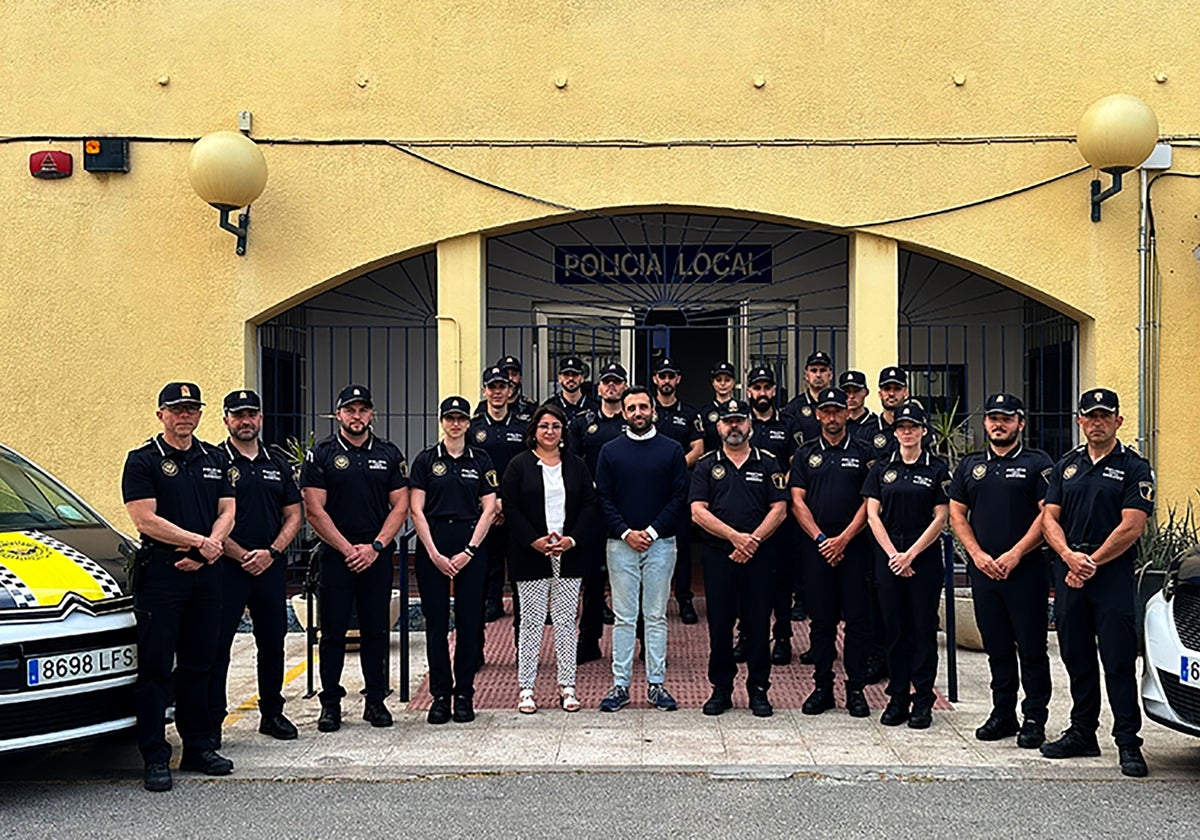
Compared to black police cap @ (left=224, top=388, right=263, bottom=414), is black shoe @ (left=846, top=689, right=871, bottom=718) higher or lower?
lower

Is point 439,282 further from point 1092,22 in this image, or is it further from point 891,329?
point 1092,22

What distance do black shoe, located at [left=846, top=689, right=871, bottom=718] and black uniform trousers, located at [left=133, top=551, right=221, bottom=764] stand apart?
3.61 m

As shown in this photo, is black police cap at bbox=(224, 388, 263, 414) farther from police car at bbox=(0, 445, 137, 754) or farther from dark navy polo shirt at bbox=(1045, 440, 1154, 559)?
dark navy polo shirt at bbox=(1045, 440, 1154, 559)

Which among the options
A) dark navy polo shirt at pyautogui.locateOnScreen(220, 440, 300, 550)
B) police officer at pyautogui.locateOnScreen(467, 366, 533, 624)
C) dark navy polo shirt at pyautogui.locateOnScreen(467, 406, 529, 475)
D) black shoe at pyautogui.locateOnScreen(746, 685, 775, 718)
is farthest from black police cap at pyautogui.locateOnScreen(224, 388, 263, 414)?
black shoe at pyautogui.locateOnScreen(746, 685, 775, 718)

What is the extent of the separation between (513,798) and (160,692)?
1.80 m

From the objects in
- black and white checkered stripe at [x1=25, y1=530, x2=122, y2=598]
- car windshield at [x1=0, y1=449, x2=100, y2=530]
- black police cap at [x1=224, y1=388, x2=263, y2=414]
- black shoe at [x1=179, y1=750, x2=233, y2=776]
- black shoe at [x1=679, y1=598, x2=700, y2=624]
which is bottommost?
black shoe at [x1=179, y1=750, x2=233, y2=776]

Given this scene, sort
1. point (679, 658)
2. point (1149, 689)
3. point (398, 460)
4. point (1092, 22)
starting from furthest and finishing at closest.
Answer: point (1092, 22), point (679, 658), point (398, 460), point (1149, 689)

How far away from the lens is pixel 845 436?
828cm

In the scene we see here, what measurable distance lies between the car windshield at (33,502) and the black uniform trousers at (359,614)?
1350 millimetres

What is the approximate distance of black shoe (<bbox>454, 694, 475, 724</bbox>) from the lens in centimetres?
788

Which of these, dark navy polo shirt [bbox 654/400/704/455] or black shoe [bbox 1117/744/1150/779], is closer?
black shoe [bbox 1117/744/1150/779]

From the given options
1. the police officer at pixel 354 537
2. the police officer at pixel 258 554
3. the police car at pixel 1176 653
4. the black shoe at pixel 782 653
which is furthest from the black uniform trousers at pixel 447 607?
A: the police car at pixel 1176 653

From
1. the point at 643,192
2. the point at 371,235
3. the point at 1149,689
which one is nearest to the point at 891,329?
the point at 643,192

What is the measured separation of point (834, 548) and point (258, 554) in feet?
10.8
